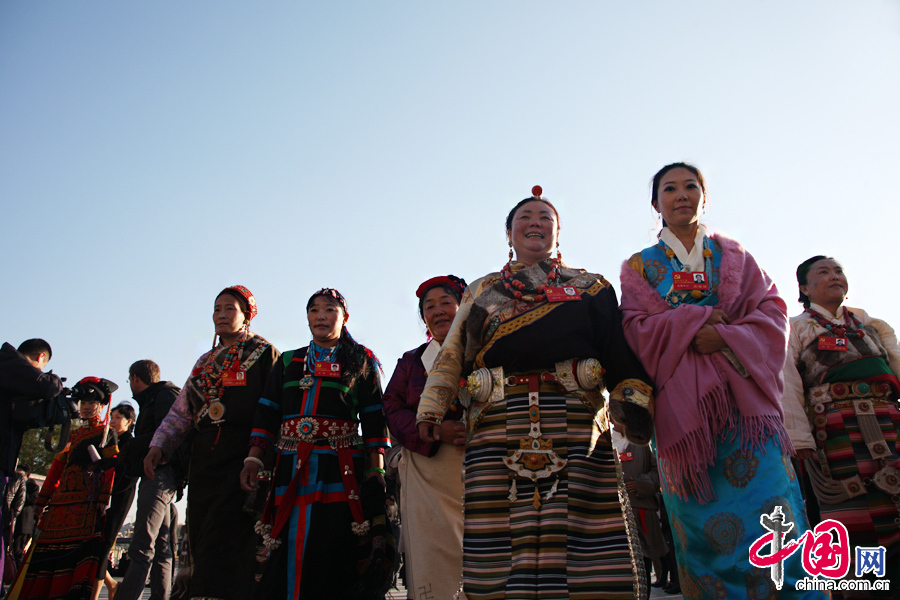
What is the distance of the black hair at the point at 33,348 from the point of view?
23.5 ft

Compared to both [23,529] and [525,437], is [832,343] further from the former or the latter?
[23,529]

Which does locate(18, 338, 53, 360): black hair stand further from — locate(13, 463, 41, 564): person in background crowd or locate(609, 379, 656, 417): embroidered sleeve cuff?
locate(609, 379, 656, 417): embroidered sleeve cuff

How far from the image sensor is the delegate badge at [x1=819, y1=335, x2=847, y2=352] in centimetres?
512

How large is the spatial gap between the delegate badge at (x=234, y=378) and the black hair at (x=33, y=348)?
9.99 feet

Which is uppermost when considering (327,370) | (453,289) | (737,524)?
(453,289)

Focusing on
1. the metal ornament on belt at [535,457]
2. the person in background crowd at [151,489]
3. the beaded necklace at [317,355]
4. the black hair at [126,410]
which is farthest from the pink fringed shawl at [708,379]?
the black hair at [126,410]

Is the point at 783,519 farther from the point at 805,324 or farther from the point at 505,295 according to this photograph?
the point at 805,324

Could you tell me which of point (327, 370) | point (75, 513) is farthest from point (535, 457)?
point (75, 513)

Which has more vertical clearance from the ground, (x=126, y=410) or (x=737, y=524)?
(x=126, y=410)

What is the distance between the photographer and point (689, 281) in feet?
12.0

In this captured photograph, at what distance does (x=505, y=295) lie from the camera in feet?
12.3

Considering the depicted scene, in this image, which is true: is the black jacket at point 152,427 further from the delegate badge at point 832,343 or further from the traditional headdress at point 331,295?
the delegate badge at point 832,343

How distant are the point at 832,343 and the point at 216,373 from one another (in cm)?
465

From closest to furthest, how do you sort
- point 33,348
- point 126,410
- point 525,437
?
point 525,437
point 33,348
point 126,410
